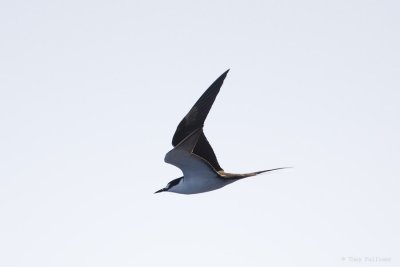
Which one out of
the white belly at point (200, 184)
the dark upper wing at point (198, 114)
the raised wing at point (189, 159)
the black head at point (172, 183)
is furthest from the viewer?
the black head at point (172, 183)

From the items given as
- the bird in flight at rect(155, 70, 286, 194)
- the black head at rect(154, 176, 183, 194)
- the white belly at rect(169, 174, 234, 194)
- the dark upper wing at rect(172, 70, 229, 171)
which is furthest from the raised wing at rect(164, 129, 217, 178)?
the black head at rect(154, 176, 183, 194)

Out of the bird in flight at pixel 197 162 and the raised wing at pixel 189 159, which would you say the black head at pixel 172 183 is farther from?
the raised wing at pixel 189 159

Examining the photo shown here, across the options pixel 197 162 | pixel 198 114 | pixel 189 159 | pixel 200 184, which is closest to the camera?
pixel 189 159

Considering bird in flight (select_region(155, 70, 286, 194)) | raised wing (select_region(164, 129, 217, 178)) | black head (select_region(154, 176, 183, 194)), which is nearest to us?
raised wing (select_region(164, 129, 217, 178))

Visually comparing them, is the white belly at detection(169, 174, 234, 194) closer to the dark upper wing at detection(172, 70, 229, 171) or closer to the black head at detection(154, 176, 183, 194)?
the black head at detection(154, 176, 183, 194)

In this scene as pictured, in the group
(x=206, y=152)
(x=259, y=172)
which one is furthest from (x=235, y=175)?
(x=206, y=152)

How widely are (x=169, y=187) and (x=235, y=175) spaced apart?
8.66ft

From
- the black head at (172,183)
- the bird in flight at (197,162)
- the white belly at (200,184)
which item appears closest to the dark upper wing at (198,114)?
the bird in flight at (197,162)

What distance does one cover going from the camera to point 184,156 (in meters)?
17.6

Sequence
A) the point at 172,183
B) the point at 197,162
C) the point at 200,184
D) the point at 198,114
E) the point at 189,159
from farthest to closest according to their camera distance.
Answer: the point at 172,183 < the point at 200,184 < the point at 198,114 < the point at 197,162 < the point at 189,159

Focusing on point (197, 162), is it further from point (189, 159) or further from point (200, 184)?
point (200, 184)

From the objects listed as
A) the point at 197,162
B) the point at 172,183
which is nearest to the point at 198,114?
the point at 197,162

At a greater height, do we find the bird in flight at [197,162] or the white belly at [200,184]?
the bird in flight at [197,162]

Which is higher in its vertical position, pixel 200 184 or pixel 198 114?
pixel 198 114
